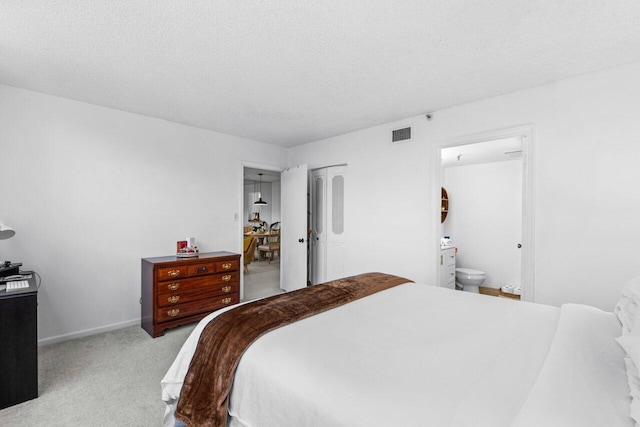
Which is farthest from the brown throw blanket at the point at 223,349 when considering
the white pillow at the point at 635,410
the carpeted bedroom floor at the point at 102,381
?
the white pillow at the point at 635,410

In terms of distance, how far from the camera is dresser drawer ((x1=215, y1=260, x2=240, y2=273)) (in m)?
3.70

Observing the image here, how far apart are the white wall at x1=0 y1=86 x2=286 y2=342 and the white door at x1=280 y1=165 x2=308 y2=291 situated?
1.28 m

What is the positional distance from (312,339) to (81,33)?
2.48m

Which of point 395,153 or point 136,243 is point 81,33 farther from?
point 395,153

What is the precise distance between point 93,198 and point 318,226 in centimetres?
302

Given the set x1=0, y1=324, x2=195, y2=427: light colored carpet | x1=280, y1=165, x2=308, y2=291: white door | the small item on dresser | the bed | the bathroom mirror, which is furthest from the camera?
the bathroom mirror

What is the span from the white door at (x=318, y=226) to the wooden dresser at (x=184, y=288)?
A: 147cm

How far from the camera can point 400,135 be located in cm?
372

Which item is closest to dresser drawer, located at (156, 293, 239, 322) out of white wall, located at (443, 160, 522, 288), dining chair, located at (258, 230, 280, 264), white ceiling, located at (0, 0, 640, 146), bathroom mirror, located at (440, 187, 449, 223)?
white ceiling, located at (0, 0, 640, 146)

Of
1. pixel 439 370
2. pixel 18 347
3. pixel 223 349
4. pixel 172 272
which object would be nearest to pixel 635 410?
pixel 439 370

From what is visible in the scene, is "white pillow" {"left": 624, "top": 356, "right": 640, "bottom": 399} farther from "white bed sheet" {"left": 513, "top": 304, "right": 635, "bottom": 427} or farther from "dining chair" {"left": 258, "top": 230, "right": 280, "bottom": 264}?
"dining chair" {"left": 258, "top": 230, "right": 280, "bottom": 264}

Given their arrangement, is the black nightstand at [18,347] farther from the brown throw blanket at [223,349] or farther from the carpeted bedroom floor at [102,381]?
the brown throw blanket at [223,349]

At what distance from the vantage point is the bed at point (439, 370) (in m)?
0.85

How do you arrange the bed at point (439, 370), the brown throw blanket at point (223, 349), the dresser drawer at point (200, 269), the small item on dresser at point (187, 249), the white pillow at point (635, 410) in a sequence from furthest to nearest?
the small item on dresser at point (187, 249), the dresser drawer at point (200, 269), the brown throw blanket at point (223, 349), the bed at point (439, 370), the white pillow at point (635, 410)
